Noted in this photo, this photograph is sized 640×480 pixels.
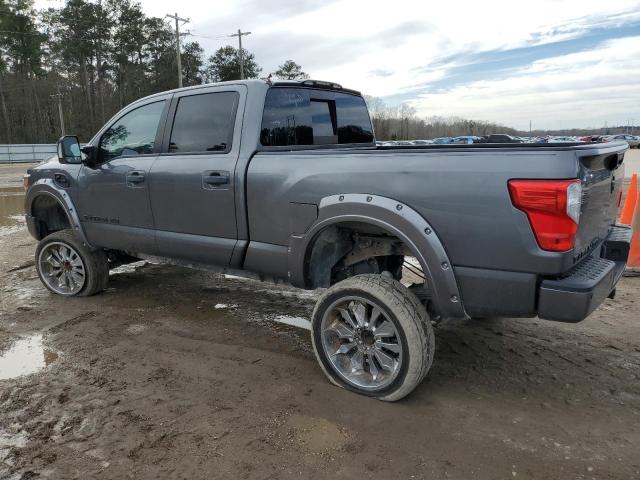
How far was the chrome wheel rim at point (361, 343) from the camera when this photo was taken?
3.21m

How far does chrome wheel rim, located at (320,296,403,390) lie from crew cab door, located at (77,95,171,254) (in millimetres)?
2015

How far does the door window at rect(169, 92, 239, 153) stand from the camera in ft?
13.3

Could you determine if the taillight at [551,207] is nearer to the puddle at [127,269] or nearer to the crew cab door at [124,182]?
the crew cab door at [124,182]

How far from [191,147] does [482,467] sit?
321 cm

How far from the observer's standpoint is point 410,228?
296 centimetres

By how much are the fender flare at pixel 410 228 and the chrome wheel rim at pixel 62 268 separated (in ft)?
10.7

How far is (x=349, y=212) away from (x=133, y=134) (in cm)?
265

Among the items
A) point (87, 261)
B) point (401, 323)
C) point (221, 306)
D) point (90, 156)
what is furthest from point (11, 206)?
point (401, 323)

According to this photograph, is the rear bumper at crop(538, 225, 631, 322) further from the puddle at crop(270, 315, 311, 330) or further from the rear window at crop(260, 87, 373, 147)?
the puddle at crop(270, 315, 311, 330)

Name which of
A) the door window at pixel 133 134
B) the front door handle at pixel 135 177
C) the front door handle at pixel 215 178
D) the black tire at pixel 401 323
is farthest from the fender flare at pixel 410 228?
the door window at pixel 133 134

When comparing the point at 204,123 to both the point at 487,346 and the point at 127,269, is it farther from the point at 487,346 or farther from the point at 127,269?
the point at 127,269

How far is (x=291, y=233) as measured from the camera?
3541mm

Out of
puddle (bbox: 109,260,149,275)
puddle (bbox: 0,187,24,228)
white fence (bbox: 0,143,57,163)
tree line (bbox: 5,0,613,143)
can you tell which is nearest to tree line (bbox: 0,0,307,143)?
tree line (bbox: 5,0,613,143)

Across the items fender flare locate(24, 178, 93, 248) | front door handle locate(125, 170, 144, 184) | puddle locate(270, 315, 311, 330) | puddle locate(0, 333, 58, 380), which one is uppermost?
front door handle locate(125, 170, 144, 184)
